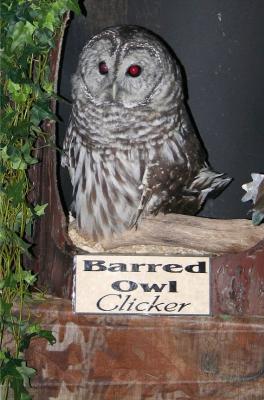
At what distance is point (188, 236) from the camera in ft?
5.11

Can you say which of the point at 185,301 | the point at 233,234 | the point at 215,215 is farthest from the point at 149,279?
the point at 215,215

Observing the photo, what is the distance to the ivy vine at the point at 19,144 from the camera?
1400 mm

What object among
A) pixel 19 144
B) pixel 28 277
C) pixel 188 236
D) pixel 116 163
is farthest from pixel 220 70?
pixel 28 277

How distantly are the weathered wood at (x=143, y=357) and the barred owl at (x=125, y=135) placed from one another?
278 millimetres

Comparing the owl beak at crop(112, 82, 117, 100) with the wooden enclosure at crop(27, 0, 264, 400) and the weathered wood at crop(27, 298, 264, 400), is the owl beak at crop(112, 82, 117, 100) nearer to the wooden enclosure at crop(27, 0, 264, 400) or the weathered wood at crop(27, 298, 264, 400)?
the wooden enclosure at crop(27, 0, 264, 400)

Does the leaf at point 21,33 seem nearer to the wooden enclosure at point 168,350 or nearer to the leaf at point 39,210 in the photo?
the wooden enclosure at point 168,350

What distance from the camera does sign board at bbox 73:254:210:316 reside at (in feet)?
4.87

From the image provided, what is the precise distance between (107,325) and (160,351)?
0.12m

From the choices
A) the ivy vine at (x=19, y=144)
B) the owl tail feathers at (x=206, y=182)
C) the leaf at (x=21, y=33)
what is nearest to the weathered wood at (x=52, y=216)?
the ivy vine at (x=19, y=144)

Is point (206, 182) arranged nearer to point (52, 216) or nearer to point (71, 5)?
point (52, 216)

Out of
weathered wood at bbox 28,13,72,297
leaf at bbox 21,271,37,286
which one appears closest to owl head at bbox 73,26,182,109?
weathered wood at bbox 28,13,72,297

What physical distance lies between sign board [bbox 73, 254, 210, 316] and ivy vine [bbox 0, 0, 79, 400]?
106mm

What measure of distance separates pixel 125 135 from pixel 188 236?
0.96 feet

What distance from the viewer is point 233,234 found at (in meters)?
1.54
